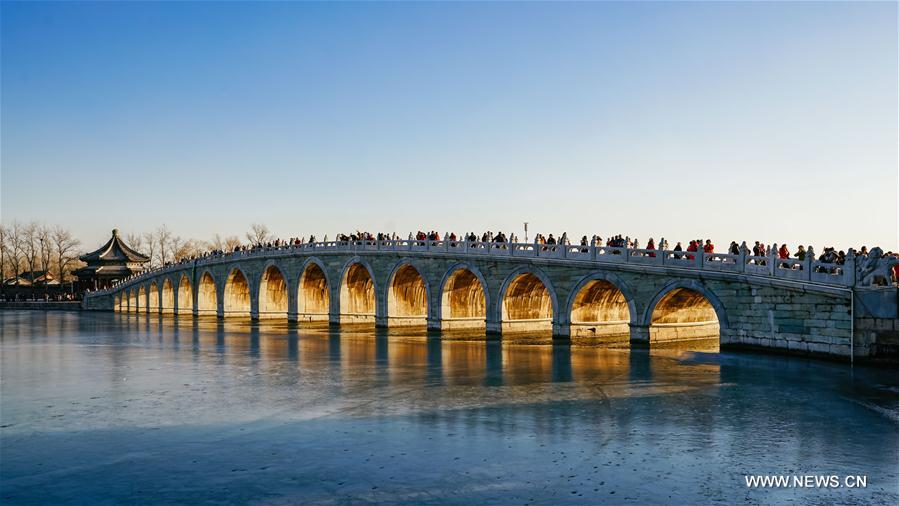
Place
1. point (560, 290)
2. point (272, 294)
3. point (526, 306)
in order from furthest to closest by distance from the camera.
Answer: point (272, 294) < point (526, 306) < point (560, 290)

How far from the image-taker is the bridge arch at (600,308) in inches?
1046

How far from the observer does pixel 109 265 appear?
79125 mm

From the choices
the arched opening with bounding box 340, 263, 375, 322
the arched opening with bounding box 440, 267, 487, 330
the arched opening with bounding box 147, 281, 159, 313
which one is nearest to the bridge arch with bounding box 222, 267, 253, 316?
the arched opening with bounding box 340, 263, 375, 322

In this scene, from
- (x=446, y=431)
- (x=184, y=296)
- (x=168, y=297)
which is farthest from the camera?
(x=168, y=297)

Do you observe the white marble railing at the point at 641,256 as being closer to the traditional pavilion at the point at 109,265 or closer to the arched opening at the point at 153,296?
the arched opening at the point at 153,296

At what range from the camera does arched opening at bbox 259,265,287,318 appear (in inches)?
1930

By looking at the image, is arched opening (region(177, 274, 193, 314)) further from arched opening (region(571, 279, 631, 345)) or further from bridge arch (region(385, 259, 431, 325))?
arched opening (region(571, 279, 631, 345))

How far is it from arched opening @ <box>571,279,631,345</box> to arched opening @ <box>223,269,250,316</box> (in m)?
31.6

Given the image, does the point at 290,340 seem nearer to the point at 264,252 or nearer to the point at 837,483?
the point at 264,252

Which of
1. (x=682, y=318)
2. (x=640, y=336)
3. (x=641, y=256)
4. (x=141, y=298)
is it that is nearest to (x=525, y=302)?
(x=682, y=318)

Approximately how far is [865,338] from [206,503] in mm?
17832

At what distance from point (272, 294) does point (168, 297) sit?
18.9 metres

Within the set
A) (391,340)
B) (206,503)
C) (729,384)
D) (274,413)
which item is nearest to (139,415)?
(274,413)

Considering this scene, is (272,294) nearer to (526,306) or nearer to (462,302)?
(462,302)
